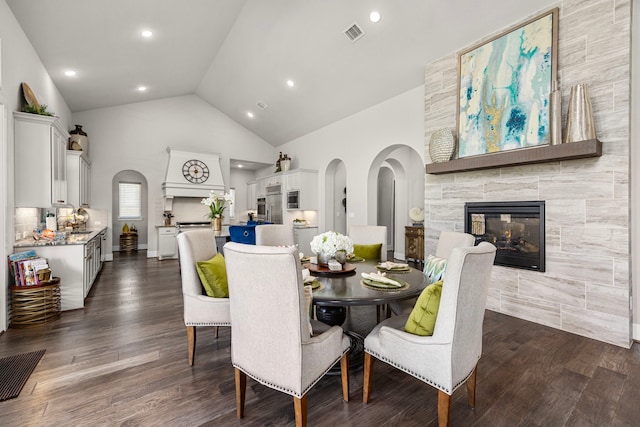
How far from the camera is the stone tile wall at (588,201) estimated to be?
8.55ft

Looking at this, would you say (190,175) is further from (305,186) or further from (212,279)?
(212,279)

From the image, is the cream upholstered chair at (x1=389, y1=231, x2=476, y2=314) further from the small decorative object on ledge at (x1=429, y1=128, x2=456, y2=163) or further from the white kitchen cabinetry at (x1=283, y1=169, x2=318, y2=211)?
the white kitchen cabinetry at (x1=283, y1=169, x2=318, y2=211)

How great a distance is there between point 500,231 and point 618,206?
1.07 metres

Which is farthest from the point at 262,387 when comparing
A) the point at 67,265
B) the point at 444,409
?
the point at 67,265

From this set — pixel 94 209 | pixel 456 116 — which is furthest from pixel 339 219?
pixel 94 209

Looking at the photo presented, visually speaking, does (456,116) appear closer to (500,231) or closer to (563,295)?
(500,231)

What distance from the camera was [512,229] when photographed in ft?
11.2

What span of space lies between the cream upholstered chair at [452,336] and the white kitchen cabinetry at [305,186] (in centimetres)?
573

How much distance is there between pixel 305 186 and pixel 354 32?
369 centimetres

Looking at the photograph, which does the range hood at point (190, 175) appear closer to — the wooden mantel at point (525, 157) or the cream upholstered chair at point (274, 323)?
the wooden mantel at point (525, 157)

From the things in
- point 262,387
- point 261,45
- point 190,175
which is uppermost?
point 261,45

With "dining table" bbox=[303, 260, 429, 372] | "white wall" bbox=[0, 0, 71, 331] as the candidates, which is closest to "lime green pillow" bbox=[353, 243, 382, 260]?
"dining table" bbox=[303, 260, 429, 372]

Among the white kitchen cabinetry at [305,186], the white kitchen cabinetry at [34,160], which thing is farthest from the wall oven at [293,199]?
the white kitchen cabinetry at [34,160]

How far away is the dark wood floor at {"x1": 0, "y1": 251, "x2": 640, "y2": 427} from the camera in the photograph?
5.52 ft
